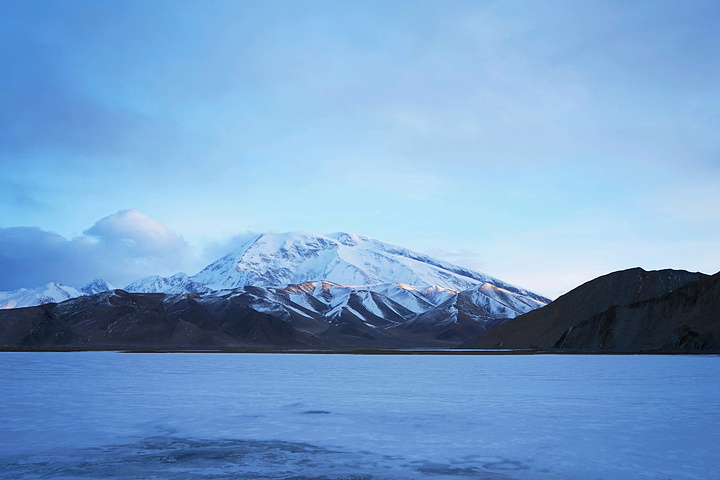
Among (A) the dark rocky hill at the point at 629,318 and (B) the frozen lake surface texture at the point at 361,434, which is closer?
(B) the frozen lake surface texture at the point at 361,434

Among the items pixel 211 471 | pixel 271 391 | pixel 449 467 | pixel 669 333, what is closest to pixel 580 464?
pixel 449 467

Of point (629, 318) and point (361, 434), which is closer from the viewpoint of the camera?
point (361, 434)

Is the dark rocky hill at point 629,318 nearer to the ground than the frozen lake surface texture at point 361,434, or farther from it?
farther from it

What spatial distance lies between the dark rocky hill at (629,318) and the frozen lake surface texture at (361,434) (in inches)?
3063

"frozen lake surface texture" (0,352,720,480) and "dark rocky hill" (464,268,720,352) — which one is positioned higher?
"dark rocky hill" (464,268,720,352)

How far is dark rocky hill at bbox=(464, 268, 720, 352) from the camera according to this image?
105312 mm

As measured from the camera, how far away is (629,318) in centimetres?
12106

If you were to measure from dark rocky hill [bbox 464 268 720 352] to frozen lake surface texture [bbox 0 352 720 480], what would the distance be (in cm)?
7779

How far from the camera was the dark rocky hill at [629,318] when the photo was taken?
346 feet

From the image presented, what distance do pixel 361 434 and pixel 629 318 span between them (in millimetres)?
112965

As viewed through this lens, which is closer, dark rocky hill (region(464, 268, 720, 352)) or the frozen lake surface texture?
the frozen lake surface texture

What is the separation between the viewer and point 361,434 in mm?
20391

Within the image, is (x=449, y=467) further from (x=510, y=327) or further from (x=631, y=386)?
(x=510, y=327)

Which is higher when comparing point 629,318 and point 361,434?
point 629,318
